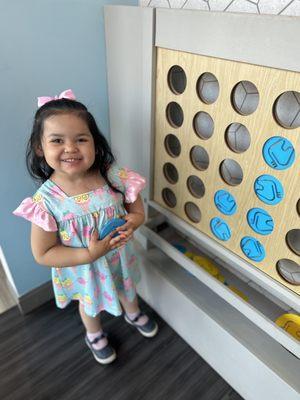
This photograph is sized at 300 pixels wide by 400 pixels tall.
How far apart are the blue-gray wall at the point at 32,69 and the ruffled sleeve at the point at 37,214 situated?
24 centimetres

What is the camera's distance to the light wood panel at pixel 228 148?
607mm

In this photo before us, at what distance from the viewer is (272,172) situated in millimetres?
650

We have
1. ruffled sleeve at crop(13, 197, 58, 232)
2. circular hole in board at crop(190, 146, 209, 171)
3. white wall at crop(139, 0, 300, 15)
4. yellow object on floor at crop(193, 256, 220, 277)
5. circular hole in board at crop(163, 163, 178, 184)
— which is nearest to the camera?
white wall at crop(139, 0, 300, 15)

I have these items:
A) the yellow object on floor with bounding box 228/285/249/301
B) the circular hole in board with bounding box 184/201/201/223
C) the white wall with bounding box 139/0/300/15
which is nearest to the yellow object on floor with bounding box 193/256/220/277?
the yellow object on floor with bounding box 228/285/249/301

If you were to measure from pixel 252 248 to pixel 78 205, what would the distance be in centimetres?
43

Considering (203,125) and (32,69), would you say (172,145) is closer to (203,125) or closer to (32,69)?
(203,125)

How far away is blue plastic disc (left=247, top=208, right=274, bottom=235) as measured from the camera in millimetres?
704

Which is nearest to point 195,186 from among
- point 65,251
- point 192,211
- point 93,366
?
point 192,211

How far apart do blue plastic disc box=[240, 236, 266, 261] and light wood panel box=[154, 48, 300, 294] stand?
11 millimetres

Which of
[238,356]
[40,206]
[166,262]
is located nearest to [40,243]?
[40,206]

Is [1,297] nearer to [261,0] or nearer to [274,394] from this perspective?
[274,394]

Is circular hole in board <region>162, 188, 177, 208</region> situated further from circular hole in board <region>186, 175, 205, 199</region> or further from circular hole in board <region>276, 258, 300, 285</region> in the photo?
circular hole in board <region>276, 258, 300, 285</region>

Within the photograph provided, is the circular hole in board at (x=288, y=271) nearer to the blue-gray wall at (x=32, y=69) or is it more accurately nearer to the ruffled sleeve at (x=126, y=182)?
the ruffled sleeve at (x=126, y=182)

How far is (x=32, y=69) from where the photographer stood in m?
0.85
